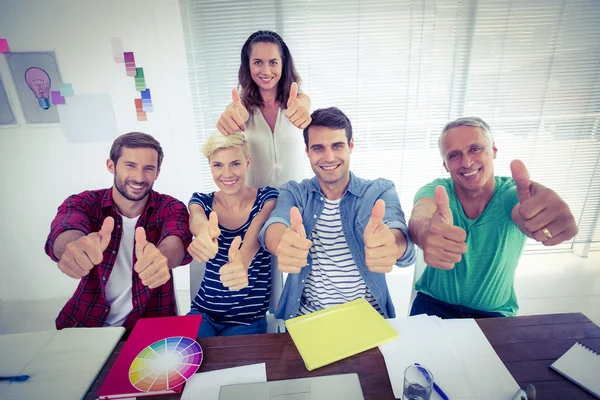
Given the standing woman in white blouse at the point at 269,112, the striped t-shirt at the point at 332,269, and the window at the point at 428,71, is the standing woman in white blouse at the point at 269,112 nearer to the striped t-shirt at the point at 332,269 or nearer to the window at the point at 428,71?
the striped t-shirt at the point at 332,269

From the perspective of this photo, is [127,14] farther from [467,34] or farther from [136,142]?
[467,34]

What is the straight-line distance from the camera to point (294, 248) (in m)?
1.00

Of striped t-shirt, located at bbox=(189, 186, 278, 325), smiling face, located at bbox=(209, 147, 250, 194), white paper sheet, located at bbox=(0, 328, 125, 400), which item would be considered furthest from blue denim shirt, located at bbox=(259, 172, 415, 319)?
white paper sheet, located at bbox=(0, 328, 125, 400)

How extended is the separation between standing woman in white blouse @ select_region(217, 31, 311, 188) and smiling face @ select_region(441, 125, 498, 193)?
25.3 inches

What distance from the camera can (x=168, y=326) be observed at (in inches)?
36.9

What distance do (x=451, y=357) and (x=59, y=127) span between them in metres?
2.73

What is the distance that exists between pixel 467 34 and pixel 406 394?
2.52 metres

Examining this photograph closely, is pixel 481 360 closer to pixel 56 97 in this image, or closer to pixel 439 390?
pixel 439 390

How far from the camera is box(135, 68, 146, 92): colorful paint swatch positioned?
213 cm

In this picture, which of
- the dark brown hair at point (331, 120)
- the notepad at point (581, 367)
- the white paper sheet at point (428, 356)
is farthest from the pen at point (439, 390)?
the dark brown hair at point (331, 120)

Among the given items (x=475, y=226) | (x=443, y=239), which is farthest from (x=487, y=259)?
(x=443, y=239)

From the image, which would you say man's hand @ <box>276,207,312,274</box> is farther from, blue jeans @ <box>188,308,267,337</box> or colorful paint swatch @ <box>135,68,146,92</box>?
colorful paint swatch @ <box>135,68,146,92</box>

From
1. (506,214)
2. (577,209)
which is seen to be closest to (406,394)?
(506,214)

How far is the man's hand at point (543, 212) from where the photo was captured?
0.94 metres
